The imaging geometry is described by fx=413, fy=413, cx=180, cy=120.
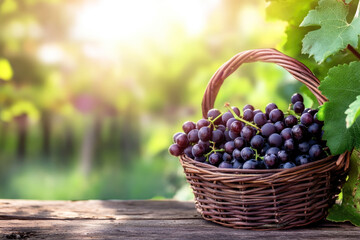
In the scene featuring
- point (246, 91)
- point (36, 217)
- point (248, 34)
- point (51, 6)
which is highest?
point (51, 6)

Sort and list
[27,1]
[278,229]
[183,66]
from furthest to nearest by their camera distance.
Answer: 1. [27,1]
2. [183,66]
3. [278,229]

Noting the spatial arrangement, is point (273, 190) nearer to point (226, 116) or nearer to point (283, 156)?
point (283, 156)

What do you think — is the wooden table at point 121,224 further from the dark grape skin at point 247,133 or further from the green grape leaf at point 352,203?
the dark grape skin at point 247,133

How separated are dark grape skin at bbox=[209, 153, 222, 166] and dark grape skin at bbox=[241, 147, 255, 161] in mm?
63

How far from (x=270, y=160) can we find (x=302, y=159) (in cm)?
8

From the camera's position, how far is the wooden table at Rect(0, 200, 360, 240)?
0.88 metres

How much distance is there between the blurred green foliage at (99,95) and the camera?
2.04m

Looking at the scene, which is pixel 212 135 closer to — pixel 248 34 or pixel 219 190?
pixel 219 190

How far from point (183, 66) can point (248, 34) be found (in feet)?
1.20

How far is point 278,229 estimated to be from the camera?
904 mm

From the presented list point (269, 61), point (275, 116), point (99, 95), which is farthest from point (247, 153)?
point (99, 95)

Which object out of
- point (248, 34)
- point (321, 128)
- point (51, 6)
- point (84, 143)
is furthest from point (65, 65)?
point (321, 128)

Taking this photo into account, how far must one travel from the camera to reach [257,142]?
2.96 ft

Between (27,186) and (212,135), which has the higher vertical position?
(212,135)
